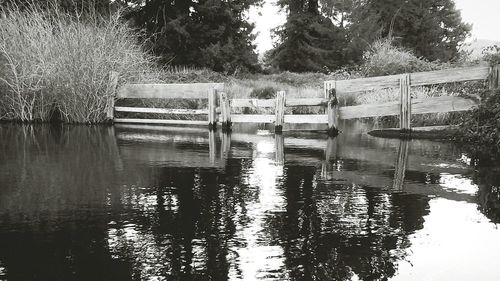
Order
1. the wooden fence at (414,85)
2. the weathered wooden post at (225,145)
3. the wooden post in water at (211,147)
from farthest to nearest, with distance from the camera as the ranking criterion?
the wooden fence at (414,85), the weathered wooden post at (225,145), the wooden post in water at (211,147)

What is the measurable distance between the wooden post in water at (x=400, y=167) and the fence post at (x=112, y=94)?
9142 mm

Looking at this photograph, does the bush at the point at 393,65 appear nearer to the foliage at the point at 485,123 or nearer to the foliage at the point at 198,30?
the foliage at the point at 485,123

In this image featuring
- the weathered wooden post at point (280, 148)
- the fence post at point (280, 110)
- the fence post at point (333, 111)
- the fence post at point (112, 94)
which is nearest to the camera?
the weathered wooden post at point (280, 148)

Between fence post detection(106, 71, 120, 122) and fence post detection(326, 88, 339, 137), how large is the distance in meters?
6.95

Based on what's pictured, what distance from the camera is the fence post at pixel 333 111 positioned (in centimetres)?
1327

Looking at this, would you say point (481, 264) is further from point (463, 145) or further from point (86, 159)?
point (463, 145)

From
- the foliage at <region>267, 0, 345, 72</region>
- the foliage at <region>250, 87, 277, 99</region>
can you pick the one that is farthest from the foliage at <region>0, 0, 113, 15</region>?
the foliage at <region>267, 0, 345, 72</region>

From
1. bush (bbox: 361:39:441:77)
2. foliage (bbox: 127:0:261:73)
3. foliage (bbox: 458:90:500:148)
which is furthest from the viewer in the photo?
foliage (bbox: 127:0:261:73)

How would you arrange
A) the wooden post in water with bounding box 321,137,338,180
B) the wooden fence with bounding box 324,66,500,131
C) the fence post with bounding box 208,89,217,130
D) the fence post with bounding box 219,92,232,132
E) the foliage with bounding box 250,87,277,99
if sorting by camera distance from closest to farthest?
1. the wooden post in water with bounding box 321,137,338,180
2. the wooden fence with bounding box 324,66,500,131
3. the fence post with bounding box 219,92,232,132
4. the fence post with bounding box 208,89,217,130
5. the foliage with bounding box 250,87,277,99

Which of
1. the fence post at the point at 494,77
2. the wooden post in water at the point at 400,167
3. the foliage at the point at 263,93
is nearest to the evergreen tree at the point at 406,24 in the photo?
the foliage at the point at 263,93

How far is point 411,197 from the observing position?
591 cm

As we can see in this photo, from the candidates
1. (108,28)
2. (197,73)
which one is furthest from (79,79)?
(197,73)

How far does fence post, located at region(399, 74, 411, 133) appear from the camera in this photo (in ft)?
41.4

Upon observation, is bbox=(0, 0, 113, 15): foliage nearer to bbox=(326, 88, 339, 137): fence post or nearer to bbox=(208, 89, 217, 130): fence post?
bbox=(208, 89, 217, 130): fence post
